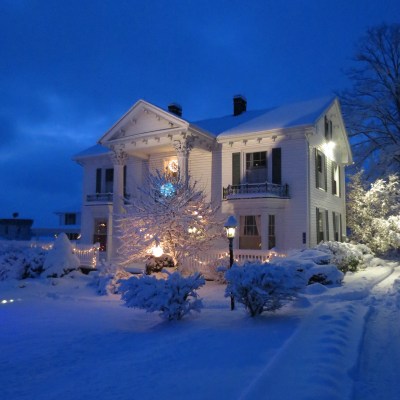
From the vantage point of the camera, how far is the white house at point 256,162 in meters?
17.5

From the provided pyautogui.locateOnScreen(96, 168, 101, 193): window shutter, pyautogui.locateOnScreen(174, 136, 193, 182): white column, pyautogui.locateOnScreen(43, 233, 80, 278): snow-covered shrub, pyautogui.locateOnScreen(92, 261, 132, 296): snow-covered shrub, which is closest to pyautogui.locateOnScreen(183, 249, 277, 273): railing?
pyautogui.locateOnScreen(92, 261, 132, 296): snow-covered shrub

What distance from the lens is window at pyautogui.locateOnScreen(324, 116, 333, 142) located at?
20.4m

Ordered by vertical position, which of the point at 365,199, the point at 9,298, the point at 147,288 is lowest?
the point at 9,298

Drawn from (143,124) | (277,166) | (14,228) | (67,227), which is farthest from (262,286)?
(67,227)

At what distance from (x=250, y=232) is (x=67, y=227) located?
1075 inches

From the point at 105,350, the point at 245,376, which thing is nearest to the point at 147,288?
the point at 105,350

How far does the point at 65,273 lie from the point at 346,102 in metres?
23.2

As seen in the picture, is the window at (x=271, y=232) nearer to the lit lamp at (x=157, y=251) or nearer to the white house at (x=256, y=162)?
the white house at (x=256, y=162)

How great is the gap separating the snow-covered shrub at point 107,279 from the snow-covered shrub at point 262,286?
499cm

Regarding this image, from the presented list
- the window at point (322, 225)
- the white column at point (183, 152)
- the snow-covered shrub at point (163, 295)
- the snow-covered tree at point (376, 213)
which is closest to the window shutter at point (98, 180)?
the white column at point (183, 152)

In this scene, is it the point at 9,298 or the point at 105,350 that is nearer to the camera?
the point at 105,350

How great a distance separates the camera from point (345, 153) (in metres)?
24.1

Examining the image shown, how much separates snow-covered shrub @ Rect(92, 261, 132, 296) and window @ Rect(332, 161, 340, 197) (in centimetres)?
1371

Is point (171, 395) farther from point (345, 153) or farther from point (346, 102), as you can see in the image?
point (346, 102)
